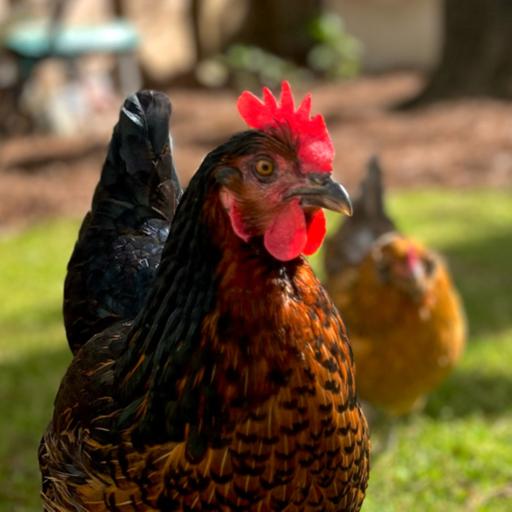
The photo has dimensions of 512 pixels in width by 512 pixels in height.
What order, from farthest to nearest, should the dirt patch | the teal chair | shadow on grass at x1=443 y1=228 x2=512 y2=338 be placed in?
the teal chair
the dirt patch
shadow on grass at x1=443 y1=228 x2=512 y2=338

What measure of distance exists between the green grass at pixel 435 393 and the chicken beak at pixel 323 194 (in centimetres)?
234

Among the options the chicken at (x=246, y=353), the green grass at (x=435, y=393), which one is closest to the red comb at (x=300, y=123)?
the chicken at (x=246, y=353)

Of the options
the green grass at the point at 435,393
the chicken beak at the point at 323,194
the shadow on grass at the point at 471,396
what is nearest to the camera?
the chicken beak at the point at 323,194

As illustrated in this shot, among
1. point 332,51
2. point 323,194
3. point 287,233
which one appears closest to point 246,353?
point 287,233

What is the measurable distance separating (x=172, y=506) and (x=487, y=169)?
9.22 metres

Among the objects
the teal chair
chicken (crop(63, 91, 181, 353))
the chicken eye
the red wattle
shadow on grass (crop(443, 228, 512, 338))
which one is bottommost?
shadow on grass (crop(443, 228, 512, 338))

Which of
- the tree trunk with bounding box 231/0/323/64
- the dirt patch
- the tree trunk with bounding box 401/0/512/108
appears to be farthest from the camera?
the tree trunk with bounding box 231/0/323/64

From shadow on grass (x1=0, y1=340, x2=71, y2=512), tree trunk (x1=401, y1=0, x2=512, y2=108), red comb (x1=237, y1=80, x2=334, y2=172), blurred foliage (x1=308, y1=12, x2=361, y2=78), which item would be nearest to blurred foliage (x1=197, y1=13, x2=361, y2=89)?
blurred foliage (x1=308, y1=12, x2=361, y2=78)

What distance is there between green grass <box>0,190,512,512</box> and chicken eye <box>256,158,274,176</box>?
2.38 m

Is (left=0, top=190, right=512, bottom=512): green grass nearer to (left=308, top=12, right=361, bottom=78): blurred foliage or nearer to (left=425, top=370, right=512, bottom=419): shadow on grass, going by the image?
(left=425, top=370, right=512, bottom=419): shadow on grass

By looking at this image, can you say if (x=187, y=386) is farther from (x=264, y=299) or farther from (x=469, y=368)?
(x=469, y=368)

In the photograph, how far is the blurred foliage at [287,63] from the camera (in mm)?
15805

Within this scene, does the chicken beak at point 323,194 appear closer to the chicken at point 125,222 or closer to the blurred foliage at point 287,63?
the chicken at point 125,222

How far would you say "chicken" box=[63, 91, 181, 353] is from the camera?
3.06 meters
